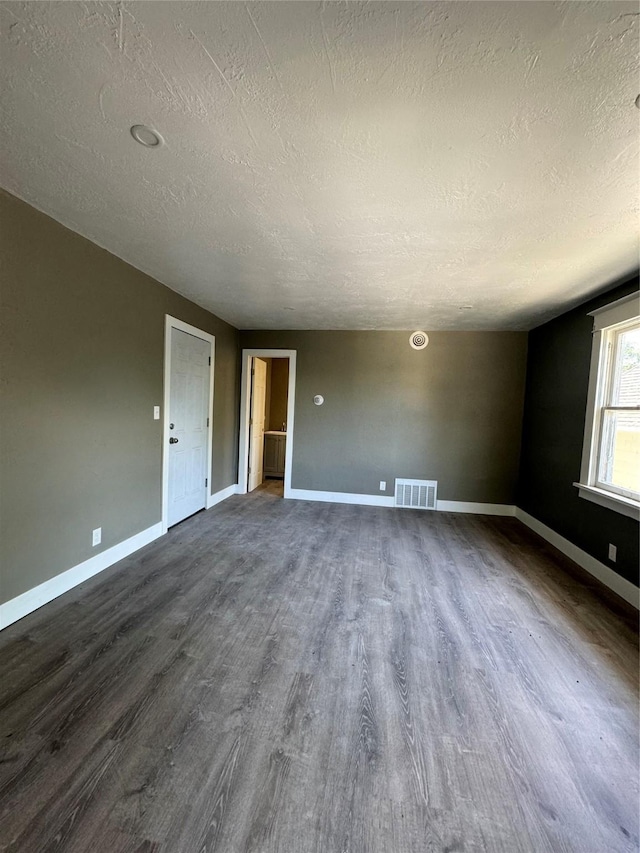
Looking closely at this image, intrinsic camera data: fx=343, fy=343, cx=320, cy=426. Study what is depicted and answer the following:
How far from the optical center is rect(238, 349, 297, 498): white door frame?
4.97 m

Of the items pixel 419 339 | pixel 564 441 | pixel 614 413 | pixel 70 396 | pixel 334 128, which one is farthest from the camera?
pixel 419 339

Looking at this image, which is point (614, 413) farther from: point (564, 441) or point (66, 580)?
point (66, 580)

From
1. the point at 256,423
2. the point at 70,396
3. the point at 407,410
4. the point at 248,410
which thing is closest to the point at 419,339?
the point at 407,410

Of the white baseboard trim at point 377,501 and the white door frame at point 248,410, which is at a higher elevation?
the white door frame at point 248,410

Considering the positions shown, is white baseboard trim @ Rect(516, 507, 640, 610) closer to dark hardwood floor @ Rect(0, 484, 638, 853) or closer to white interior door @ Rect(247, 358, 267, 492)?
dark hardwood floor @ Rect(0, 484, 638, 853)

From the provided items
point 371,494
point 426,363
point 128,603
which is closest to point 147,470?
point 128,603

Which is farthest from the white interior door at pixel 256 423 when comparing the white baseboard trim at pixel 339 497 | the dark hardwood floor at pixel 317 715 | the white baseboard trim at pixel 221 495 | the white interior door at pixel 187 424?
the dark hardwood floor at pixel 317 715

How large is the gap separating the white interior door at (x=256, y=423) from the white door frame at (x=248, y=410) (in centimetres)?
13

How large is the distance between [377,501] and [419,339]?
232 cm

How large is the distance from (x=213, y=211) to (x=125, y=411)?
1767 millimetres

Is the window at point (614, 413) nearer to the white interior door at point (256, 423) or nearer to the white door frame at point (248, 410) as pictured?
the white door frame at point (248, 410)

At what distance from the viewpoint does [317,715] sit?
59.4 inches

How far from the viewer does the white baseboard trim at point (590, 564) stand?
8.30ft

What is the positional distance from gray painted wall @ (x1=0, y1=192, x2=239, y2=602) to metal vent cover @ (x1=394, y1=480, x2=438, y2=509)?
122 inches
